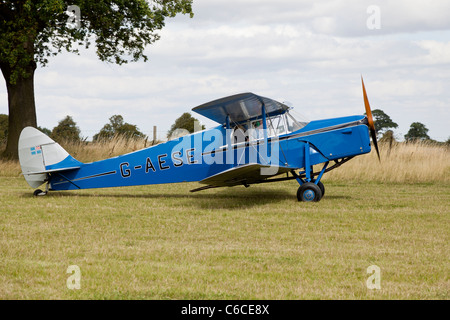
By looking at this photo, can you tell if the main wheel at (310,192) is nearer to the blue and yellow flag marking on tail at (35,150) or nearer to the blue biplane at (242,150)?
the blue biplane at (242,150)

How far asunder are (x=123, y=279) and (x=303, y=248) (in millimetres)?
2313

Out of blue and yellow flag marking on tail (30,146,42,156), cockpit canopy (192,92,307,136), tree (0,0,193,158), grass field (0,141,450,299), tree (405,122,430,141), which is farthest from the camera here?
Result: tree (405,122,430,141)

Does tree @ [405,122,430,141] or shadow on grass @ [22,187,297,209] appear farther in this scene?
tree @ [405,122,430,141]

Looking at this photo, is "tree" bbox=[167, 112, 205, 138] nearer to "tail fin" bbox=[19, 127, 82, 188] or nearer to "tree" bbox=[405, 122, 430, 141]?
"tail fin" bbox=[19, 127, 82, 188]

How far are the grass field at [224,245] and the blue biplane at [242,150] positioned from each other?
548 millimetres

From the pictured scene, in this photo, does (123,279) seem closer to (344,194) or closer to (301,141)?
(301,141)

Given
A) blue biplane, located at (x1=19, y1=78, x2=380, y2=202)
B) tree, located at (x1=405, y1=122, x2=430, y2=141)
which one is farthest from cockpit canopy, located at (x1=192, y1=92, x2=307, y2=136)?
tree, located at (x1=405, y1=122, x2=430, y2=141)

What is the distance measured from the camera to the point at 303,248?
6051 mm

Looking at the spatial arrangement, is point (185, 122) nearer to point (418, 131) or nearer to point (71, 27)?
point (71, 27)

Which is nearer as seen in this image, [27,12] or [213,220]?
[213,220]

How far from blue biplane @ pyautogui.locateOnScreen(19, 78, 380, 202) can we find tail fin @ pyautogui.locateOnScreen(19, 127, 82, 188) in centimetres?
2

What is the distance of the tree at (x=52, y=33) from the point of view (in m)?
17.1

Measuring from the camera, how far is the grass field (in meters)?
4.48

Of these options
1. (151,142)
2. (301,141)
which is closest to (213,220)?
(301,141)
